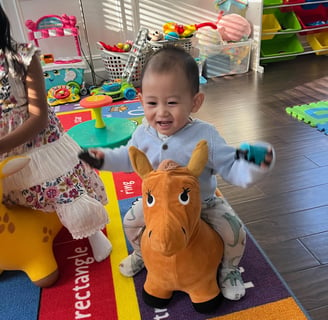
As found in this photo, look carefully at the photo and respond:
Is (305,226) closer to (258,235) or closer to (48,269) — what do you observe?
(258,235)

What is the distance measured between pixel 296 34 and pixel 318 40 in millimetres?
258

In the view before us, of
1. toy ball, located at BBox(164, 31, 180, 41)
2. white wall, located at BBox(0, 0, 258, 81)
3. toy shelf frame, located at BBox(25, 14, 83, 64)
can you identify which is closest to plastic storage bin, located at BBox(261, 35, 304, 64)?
white wall, located at BBox(0, 0, 258, 81)

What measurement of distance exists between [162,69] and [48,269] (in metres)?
0.67

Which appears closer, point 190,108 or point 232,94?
point 190,108

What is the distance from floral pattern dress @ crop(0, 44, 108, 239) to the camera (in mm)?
966

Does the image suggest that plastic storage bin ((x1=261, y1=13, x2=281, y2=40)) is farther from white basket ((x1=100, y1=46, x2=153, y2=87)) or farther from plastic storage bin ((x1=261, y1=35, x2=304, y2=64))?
white basket ((x1=100, y1=46, x2=153, y2=87))

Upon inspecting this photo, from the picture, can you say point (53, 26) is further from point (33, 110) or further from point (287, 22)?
point (287, 22)

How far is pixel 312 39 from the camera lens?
310 cm

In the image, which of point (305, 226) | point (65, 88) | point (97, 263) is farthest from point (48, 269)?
point (65, 88)

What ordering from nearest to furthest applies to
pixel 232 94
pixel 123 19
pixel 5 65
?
1. pixel 5 65
2. pixel 232 94
3. pixel 123 19

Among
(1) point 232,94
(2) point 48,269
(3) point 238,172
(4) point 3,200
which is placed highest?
(3) point 238,172

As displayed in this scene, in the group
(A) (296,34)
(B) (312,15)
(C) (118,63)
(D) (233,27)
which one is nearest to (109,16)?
(C) (118,63)

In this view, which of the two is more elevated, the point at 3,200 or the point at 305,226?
the point at 3,200

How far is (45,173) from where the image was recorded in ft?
3.22
